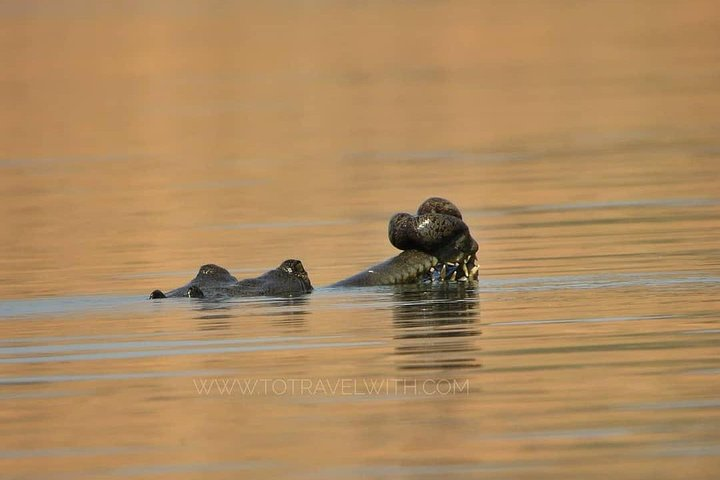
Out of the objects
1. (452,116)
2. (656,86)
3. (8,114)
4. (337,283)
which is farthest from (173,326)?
(8,114)

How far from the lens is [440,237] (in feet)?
50.0

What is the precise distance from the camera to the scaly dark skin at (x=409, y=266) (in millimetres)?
15219

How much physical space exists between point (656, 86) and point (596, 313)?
2763cm

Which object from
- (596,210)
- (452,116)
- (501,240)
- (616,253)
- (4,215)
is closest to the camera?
(616,253)

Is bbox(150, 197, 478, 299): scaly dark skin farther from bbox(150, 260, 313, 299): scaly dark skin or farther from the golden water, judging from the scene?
the golden water

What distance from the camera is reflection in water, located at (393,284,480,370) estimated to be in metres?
12.1

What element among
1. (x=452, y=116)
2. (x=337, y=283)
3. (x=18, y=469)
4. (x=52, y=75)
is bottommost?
(x=18, y=469)

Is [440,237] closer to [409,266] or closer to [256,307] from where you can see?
[409,266]

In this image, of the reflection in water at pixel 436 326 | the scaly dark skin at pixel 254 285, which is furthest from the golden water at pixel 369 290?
the scaly dark skin at pixel 254 285

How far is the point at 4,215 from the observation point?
24859 mm

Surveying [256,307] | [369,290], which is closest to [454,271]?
[369,290]

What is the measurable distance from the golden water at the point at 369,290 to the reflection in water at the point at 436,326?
1.7 inches

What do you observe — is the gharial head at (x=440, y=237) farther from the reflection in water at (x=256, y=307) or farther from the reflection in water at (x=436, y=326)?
Result: the reflection in water at (x=256, y=307)

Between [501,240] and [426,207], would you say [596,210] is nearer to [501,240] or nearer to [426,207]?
[501,240]
